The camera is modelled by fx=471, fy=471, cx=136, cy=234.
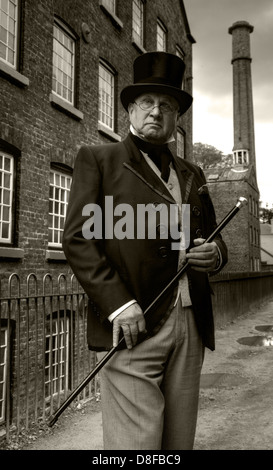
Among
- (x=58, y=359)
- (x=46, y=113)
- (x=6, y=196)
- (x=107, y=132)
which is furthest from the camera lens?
(x=107, y=132)

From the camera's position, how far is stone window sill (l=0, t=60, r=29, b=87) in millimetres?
7902

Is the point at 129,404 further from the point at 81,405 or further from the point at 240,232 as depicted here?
the point at 240,232

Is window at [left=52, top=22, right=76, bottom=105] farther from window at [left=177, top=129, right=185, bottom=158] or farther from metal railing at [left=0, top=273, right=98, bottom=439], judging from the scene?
window at [left=177, top=129, right=185, bottom=158]

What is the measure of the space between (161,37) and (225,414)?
13.7 metres

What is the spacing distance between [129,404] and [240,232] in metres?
33.2

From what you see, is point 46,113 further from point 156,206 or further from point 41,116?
point 156,206

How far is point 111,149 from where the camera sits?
7.59 ft

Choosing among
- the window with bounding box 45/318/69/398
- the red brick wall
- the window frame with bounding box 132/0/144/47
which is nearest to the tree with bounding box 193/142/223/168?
the window frame with bounding box 132/0/144/47

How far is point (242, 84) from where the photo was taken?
46.5m

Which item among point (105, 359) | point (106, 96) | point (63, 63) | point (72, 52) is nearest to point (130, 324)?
point (105, 359)

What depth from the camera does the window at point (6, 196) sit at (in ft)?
26.7

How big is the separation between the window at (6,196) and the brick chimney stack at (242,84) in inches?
1566

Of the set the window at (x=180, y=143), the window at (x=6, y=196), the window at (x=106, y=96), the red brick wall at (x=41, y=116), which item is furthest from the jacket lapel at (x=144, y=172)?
the window at (x=180, y=143)

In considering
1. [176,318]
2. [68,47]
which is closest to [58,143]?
[68,47]
